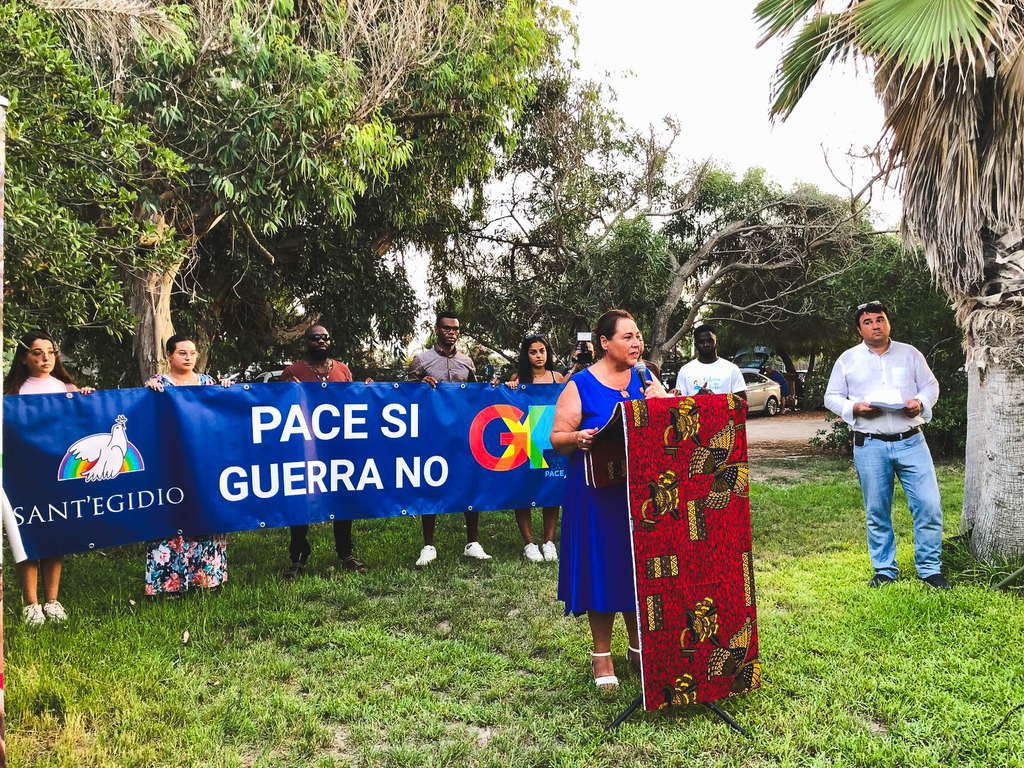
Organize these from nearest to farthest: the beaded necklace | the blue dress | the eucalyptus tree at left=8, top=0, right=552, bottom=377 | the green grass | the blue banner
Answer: the green grass
the blue dress
the blue banner
the beaded necklace
the eucalyptus tree at left=8, top=0, right=552, bottom=377

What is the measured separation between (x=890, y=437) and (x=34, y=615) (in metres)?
5.93

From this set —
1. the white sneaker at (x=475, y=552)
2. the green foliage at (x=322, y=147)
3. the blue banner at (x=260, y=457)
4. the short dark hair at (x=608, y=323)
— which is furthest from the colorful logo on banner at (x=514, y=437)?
the green foliage at (x=322, y=147)

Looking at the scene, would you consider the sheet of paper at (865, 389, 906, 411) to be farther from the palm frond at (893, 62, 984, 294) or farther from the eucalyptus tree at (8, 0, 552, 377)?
the eucalyptus tree at (8, 0, 552, 377)

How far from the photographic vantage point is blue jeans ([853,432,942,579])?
5008mm

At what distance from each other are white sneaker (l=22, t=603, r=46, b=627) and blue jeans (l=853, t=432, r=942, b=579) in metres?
5.59

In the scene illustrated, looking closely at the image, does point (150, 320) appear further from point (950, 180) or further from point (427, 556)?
point (950, 180)

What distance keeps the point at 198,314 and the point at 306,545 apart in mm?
5993

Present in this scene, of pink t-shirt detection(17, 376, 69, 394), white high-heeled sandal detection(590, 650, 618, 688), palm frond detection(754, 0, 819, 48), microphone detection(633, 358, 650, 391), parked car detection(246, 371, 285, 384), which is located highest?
palm frond detection(754, 0, 819, 48)

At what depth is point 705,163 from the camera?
1415cm

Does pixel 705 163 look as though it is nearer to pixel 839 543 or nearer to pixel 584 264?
pixel 584 264

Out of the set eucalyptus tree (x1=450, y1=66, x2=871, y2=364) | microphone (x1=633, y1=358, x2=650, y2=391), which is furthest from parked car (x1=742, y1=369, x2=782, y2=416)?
microphone (x1=633, y1=358, x2=650, y2=391)

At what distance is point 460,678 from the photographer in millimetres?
3803

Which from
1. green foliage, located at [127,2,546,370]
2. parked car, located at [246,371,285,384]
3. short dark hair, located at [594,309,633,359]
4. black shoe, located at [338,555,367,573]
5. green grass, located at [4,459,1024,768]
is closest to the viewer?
green grass, located at [4,459,1024,768]

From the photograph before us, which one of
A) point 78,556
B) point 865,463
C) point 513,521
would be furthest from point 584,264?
point 78,556
